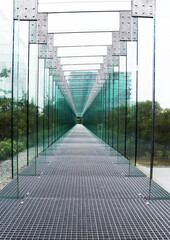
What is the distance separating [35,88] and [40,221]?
5540 millimetres

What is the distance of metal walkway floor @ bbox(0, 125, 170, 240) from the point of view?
3.05m

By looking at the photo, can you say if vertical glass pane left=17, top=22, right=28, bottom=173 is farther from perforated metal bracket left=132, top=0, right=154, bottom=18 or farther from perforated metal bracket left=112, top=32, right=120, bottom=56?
perforated metal bracket left=112, top=32, right=120, bottom=56

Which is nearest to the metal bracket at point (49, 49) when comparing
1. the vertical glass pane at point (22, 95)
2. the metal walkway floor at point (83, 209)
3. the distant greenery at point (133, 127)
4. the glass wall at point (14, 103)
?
the glass wall at point (14, 103)

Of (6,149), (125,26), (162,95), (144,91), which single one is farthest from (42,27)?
(6,149)

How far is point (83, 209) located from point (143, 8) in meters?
4.13

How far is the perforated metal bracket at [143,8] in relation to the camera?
5.77m

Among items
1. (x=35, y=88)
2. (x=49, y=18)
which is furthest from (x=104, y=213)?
(x=49, y=18)

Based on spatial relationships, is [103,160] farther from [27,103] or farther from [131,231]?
[131,231]

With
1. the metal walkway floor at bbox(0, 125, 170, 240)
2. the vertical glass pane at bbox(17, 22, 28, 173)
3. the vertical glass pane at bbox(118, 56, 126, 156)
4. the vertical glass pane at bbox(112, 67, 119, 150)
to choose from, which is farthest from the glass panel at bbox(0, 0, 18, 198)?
the vertical glass pane at bbox(112, 67, 119, 150)

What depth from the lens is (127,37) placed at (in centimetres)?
814

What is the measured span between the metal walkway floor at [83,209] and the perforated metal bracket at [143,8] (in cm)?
328

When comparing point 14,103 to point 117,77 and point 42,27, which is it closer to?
point 42,27

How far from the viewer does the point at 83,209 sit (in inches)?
148

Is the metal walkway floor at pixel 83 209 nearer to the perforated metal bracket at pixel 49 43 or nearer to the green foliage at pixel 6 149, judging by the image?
the green foliage at pixel 6 149
